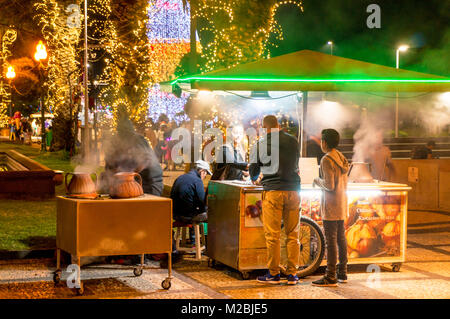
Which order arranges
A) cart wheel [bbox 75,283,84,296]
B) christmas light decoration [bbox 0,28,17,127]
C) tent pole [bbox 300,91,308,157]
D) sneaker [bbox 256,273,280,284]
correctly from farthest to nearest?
christmas light decoration [bbox 0,28,17,127], tent pole [bbox 300,91,308,157], sneaker [bbox 256,273,280,284], cart wheel [bbox 75,283,84,296]

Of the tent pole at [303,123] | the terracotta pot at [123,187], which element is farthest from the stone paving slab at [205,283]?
the tent pole at [303,123]

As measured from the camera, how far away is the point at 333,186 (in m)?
7.30

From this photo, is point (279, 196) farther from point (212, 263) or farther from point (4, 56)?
point (4, 56)

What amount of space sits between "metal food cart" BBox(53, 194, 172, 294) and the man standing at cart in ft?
3.98

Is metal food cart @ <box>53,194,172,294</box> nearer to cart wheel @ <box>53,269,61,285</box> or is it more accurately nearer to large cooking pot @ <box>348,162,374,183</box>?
cart wheel @ <box>53,269,61,285</box>

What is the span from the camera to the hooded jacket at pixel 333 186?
7.32 metres

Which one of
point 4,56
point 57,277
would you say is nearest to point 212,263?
point 57,277

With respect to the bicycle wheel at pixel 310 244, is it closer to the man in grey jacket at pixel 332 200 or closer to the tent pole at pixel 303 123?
the man in grey jacket at pixel 332 200

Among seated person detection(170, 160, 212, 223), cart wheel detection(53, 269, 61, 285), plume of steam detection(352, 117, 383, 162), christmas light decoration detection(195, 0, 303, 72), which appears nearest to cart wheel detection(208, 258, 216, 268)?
seated person detection(170, 160, 212, 223)

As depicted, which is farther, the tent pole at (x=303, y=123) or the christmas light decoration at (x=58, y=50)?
the christmas light decoration at (x=58, y=50)

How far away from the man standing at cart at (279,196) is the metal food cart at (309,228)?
369 mm

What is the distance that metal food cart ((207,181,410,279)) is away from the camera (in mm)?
7730

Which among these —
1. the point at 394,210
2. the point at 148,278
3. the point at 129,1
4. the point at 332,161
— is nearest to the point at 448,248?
the point at 394,210

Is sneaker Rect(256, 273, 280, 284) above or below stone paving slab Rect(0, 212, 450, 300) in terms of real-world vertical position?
above
